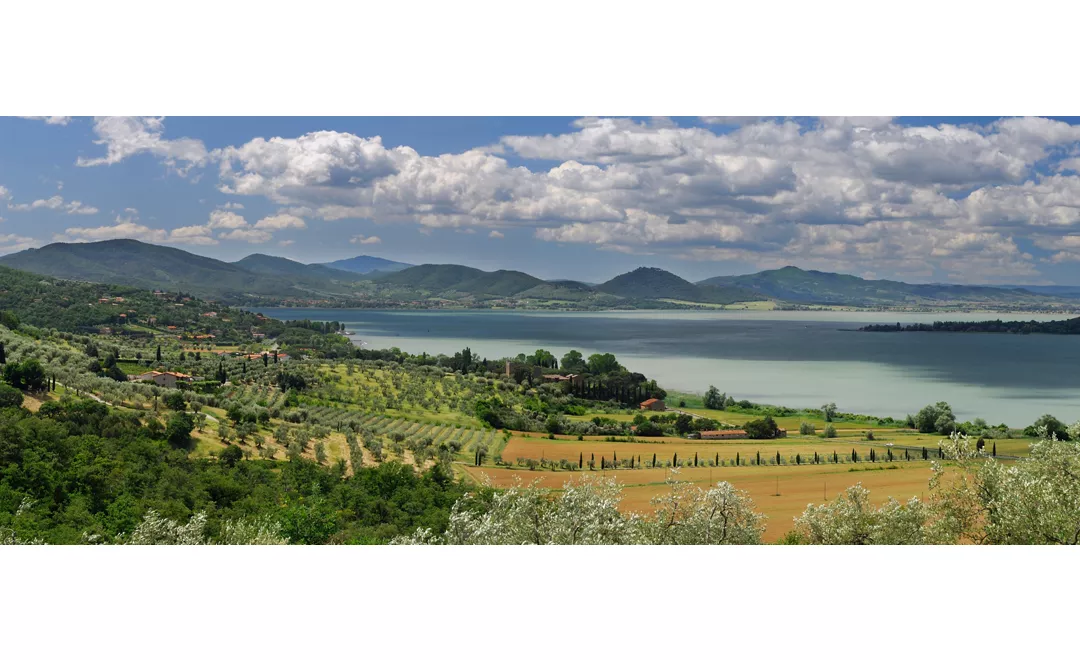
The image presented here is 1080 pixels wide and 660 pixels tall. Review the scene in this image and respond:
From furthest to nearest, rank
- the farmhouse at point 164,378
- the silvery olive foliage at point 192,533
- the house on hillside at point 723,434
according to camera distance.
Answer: the farmhouse at point 164,378, the house on hillside at point 723,434, the silvery olive foliage at point 192,533

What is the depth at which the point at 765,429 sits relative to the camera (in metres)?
9.70

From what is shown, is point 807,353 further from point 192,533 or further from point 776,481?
point 192,533

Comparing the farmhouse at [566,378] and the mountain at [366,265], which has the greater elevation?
the mountain at [366,265]

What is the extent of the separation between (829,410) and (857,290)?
5763 mm

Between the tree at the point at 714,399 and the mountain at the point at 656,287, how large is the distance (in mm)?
2486

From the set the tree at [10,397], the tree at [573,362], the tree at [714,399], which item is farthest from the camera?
the tree at [573,362]

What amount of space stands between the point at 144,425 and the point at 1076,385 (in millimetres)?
14270

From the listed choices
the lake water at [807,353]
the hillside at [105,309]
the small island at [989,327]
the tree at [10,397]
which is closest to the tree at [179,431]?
the tree at [10,397]

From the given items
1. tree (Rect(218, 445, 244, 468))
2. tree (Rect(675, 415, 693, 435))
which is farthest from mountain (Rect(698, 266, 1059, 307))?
tree (Rect(218, 445, 244, 468))

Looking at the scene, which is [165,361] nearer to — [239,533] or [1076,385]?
[239,533]

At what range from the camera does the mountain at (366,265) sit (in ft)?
42.7

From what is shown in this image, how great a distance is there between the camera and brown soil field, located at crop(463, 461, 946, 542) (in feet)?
27.2

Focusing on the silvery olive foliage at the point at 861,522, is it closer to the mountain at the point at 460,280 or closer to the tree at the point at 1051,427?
the tree at the point at 1051,427

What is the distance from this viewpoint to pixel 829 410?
36.0 feet
